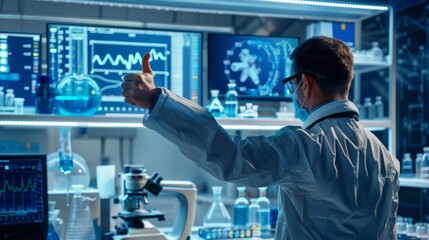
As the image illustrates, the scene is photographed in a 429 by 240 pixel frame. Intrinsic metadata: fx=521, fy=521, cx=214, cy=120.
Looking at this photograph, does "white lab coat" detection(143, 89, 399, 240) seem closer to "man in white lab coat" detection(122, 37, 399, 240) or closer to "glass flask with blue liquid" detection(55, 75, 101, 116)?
"man in white lab coat" detection(122, 37, 399, 240)

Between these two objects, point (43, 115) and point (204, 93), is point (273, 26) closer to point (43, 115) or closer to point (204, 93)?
point (204, 93)

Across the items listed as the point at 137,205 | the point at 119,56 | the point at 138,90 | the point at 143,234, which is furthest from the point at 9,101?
the point at 138,90

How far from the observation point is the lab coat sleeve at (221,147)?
1.38m

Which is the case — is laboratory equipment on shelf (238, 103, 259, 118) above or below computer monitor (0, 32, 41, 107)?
below

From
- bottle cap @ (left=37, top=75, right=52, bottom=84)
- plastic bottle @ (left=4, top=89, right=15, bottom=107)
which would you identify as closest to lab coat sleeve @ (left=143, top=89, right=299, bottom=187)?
bottle cap @ (left=37, top=75, right=52, bottom=84)

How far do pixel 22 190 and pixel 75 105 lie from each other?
0.42 meters

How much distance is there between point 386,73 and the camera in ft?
11.3

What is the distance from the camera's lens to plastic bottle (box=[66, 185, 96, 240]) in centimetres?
231

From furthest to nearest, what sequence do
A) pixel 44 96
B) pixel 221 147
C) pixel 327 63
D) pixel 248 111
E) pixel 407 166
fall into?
pixel 407 166, pixel 248 111, pixel 44 96, pixel 327 63, pixel 221 147

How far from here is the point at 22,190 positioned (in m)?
2.08

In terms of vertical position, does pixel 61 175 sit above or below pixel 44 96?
below

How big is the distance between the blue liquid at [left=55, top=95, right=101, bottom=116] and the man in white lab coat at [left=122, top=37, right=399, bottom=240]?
2.76 ft

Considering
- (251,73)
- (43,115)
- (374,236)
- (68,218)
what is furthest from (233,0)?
(374,236)

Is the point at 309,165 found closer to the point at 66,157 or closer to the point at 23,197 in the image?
A: the point at 23,197
